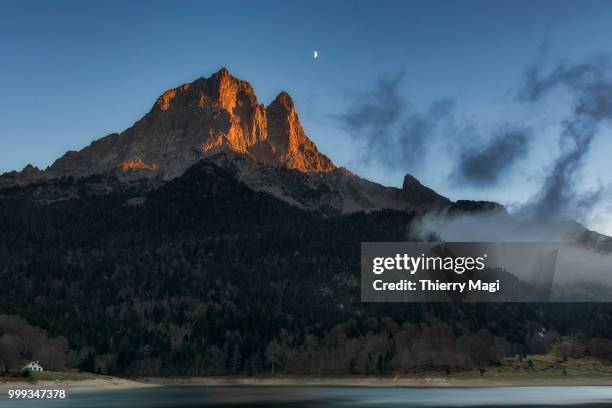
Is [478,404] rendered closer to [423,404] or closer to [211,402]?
[423,404]

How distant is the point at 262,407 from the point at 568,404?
215ft

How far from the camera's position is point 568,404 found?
18550cm

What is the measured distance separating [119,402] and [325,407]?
49434mm

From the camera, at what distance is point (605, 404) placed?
18350 centimetres

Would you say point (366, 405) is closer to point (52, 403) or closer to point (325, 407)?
point (325, 407)

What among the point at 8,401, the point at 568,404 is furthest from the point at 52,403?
the point at 568,404

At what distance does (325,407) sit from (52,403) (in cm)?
6143

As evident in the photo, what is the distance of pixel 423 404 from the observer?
641 feet

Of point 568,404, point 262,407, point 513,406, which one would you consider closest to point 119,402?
point 262,407

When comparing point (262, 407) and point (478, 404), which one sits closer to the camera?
point (262, 407)

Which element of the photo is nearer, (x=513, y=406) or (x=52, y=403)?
(x=513, y=406)

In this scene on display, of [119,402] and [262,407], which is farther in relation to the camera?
[119,402]

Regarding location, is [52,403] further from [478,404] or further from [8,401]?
[478,404]

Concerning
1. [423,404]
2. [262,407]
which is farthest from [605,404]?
[262,407]
